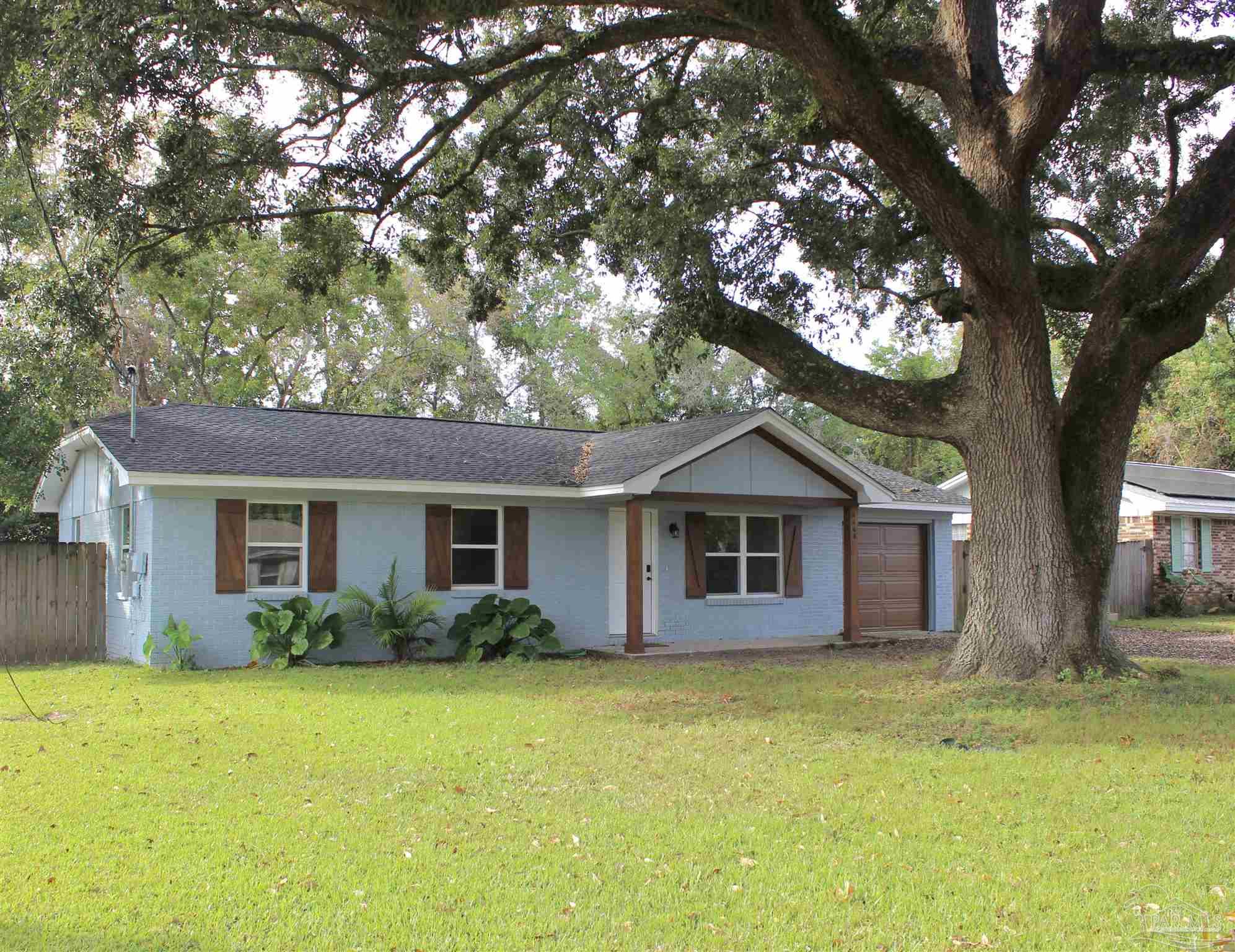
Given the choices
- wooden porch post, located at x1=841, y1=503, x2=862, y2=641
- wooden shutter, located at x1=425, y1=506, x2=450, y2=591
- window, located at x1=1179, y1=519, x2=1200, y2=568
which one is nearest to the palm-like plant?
wooden shutter, located at x1=425, y1=506, x2=450, y2=591

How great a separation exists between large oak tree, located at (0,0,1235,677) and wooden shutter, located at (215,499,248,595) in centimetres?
346

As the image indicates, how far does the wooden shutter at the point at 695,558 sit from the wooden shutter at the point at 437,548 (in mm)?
Answer: 4147

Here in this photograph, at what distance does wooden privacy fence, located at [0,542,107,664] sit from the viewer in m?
15.1

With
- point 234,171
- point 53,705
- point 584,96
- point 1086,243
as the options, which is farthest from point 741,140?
point 53,705

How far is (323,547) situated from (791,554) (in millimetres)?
8266

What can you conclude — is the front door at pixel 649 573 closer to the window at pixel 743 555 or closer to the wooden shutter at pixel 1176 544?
the window at pixel 743 555

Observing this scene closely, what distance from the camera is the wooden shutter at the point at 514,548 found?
1630 cm

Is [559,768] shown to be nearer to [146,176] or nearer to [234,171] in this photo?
[234,171]

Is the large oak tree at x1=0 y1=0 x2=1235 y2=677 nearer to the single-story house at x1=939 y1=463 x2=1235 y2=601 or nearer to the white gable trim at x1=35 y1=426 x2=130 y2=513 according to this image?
the white gable trim at x1=35 y1=426 x2=130 y2=513

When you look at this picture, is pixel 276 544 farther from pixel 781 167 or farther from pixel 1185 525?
pixel 1185 525

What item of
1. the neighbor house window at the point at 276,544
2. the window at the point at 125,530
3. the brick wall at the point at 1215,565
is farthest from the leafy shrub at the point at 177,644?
the brick wall at the point at 1215,565

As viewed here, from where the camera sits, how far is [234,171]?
11.7m

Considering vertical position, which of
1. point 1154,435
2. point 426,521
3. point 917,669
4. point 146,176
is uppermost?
point 146,176

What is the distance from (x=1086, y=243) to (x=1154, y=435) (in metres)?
29.6
